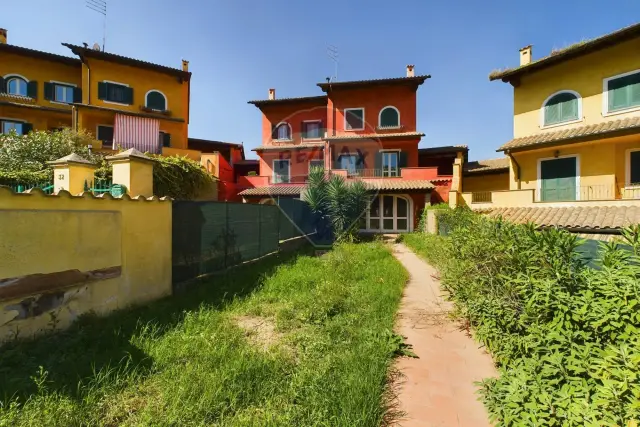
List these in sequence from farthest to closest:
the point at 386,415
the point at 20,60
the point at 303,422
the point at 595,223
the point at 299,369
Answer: the point at 20,60
the point at 595,223
the point at 299,369
the point at 386,415
the point at 303,422

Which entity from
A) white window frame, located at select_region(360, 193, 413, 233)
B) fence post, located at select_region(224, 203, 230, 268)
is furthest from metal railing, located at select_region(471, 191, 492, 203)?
fence post, located at select_region(224, 203, 230, 268)

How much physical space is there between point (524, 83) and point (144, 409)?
18246 mm

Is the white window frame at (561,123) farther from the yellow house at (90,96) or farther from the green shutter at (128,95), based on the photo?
the green shutter at (128,95)

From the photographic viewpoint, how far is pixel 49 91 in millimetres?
17969

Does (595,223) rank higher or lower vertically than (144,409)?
higher

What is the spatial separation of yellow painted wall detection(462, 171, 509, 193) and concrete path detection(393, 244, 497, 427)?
15908mm

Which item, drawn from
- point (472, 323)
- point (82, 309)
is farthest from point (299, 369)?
point (82, 309)

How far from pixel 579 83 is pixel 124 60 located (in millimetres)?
25421

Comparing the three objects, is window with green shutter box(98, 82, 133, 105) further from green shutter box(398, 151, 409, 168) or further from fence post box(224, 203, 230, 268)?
green shutter box(398, 151, 409, 168)

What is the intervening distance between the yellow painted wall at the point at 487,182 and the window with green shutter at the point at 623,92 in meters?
6.34

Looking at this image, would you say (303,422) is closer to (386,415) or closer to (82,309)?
(386,415)

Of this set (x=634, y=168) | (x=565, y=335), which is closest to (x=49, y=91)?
(x=565, y=335)

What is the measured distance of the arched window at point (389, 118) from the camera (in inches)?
750

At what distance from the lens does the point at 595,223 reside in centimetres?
966
